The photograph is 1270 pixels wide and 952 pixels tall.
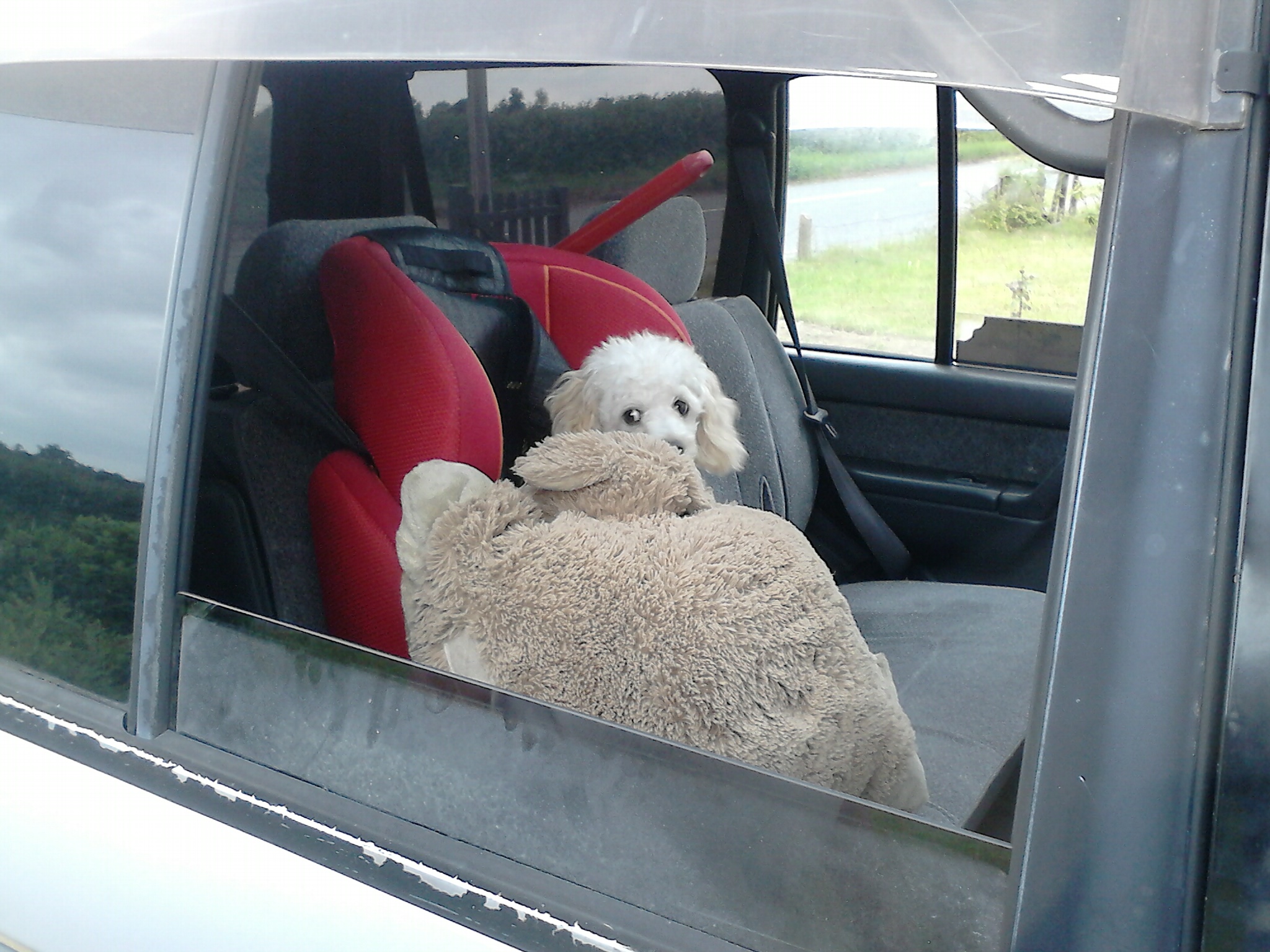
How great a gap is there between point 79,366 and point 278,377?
0.40 meters

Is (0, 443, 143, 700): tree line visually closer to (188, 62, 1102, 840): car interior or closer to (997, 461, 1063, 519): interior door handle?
(188, 62, 1102, 840): car interior

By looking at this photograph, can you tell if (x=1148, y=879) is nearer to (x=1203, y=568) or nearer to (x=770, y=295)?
(x=1203, y=568)

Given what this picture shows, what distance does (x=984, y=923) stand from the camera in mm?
604

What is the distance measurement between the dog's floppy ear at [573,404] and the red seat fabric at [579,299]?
122 mm

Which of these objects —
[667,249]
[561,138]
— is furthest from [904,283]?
[561,138]

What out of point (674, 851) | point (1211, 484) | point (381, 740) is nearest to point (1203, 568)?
point (1211, 484)

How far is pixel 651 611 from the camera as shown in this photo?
0.94 metres

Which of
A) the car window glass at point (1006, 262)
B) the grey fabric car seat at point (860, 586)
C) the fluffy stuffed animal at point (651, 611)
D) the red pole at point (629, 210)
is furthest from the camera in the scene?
the car window glass at point (1006, 262)

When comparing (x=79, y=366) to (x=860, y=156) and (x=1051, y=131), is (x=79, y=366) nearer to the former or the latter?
(x=1051, y=131)

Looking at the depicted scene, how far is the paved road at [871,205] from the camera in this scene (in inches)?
108

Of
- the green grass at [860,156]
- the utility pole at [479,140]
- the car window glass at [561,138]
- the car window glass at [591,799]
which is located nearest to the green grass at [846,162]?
the green grass at [860,156]

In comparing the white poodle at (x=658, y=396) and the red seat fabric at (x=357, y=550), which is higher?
the white poodle at (x=658, y=396)

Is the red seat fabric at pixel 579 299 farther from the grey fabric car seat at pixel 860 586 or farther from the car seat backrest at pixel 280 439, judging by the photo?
the car seat backrest at pixel 280 439

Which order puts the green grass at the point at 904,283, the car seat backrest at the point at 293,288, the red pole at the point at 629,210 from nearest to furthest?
the car seat backrest at the point at 293,288
the red pole at the point at 629,210
the green grass at the point at 904,283
